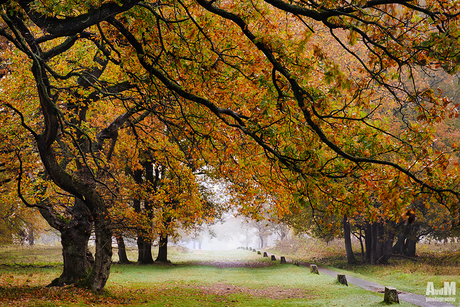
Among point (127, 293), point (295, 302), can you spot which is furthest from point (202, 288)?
point (295, 302)

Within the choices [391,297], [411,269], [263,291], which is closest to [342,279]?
[263,291]

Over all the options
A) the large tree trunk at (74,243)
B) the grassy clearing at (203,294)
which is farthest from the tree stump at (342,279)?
the large tree trunk at (74,243)

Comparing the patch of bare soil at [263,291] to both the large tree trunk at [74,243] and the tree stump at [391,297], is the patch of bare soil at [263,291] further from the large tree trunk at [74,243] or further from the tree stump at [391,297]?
the large tree trunk at [74,243]

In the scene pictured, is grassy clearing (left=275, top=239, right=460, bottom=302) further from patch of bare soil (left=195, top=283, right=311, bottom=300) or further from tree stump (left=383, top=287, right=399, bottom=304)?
patch of bare soil (left=195, top=283, right=311, bottom=300)

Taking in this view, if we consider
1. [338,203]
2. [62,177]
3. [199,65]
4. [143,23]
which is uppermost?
[143,23]

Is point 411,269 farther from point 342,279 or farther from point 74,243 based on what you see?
point 74,243

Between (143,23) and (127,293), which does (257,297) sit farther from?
(143,23)

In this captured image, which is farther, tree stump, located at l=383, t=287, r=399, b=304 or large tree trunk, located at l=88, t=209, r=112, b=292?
tree stump, located at l=383, t=287, r=399, b=304

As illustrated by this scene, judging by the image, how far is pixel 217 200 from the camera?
25.8 metres

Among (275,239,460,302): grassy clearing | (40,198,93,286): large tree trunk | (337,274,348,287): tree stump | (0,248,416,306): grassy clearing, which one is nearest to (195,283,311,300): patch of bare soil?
(0,248,416,306): grassy clearing

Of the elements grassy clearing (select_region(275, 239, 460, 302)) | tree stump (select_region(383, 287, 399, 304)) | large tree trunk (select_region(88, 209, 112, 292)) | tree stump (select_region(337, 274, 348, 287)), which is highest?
large tree trunk (select_region(88, 209, 112, 292))

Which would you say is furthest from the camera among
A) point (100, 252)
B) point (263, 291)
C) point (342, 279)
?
point (342, 279)

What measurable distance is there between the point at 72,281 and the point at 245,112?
8215 millimetres

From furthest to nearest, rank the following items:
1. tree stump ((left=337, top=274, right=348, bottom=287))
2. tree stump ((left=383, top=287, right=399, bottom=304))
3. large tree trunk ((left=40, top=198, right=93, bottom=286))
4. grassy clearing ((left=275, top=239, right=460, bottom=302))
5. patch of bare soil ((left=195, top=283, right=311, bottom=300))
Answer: grassy clearing ((left=275, top=239, right=460, bottom=302))
tree stump ((left=337, top=274, right=348, bottom=287))
patch of bare soil ((left=195, top=283, right=311, bottom=300))
large tree trunk ((left=40, top=198, right=93, bottom=286))
tree stump ((left=383, top=287, right=399, bottom=304))
